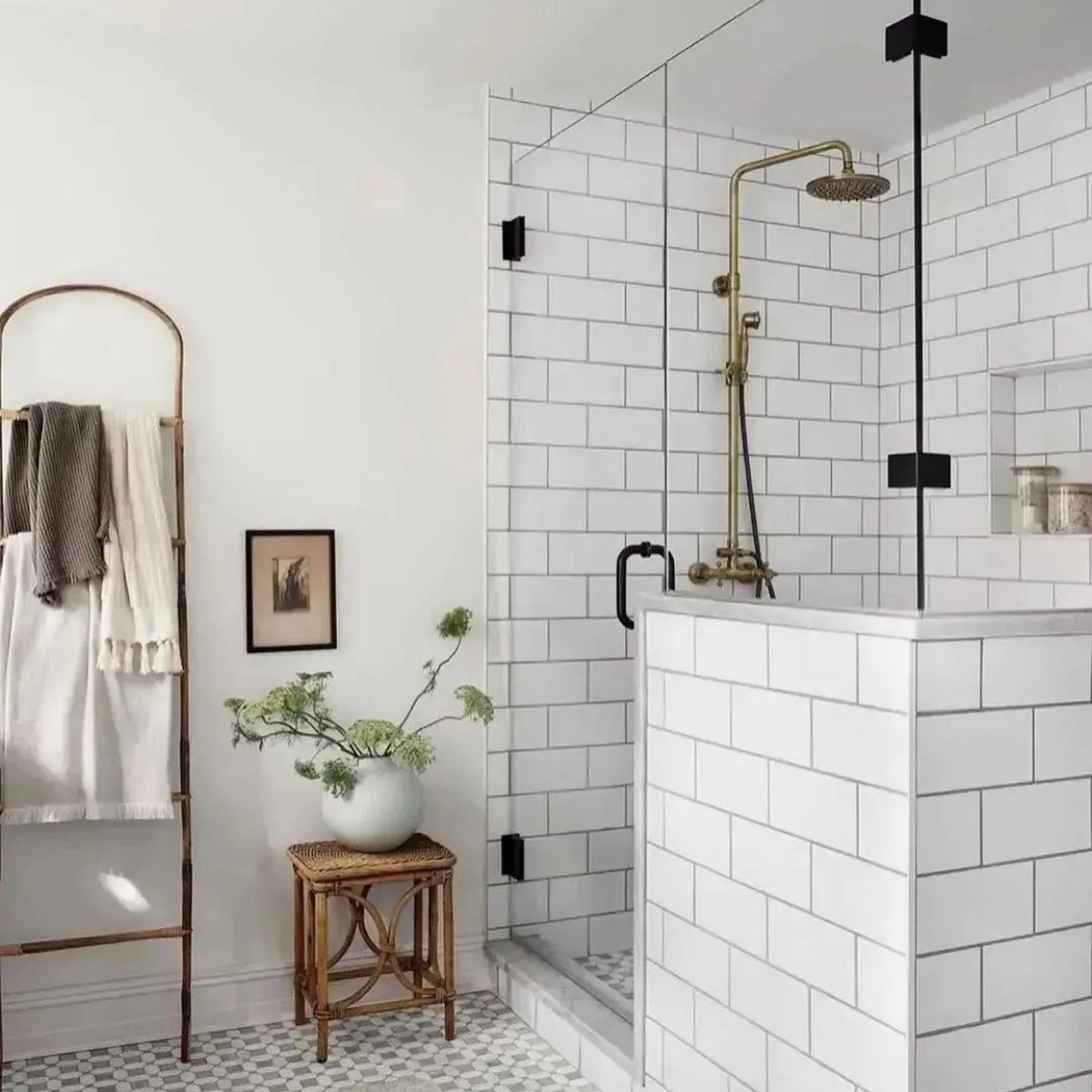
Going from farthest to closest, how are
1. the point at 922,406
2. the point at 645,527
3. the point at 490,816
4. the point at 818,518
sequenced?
the point at 490,816
the point at 645,527
the point at 818,518
the point at 922,406

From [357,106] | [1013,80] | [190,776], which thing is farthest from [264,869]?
[1013,80]

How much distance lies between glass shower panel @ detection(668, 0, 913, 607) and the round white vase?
0.93 meters

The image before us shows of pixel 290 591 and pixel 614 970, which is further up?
pixel 290 591

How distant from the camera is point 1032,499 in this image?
230 centimetres

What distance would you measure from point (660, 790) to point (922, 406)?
97 centimetres

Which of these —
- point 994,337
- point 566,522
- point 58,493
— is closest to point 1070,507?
point 994,337

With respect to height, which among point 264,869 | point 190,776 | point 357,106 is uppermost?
point 357,106

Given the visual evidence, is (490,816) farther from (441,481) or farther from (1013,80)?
(1013,80)

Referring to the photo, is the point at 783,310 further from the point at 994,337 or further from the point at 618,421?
the point at 618,421

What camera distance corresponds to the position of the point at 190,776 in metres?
3.12

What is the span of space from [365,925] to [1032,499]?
6.37 feet

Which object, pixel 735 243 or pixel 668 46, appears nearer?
pixel 735 243

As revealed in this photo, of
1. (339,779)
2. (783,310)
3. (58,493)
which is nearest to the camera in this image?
(783,310)

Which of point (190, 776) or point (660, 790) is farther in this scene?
point (190, 776)
